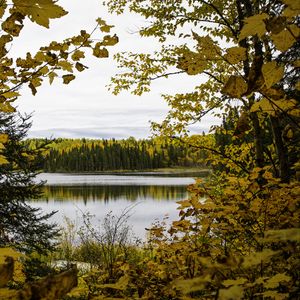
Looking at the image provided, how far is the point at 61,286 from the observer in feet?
2.71

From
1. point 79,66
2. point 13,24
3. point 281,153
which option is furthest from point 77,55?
point 281,153

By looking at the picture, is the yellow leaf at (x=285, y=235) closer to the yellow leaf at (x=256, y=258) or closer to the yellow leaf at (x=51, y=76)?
the yellow leaf at (x=256, y=258)

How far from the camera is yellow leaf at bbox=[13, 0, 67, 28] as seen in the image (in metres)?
1.13

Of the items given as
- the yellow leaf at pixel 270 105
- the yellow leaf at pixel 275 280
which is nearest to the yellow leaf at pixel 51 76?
the yellow leaf at pixel 270 105

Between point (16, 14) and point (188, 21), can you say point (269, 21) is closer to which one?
point (16, 14)

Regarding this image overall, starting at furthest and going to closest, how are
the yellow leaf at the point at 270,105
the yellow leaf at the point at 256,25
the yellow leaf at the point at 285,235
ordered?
1. the yellow leaf at the point at 270,105
2. the yellow leaf at the point at 256,25
3. the yellow leaf at the point at 285,235

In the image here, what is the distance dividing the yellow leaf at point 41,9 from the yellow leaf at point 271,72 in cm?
70

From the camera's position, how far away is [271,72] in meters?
1.08

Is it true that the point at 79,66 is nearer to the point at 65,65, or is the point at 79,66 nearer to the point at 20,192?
the point at 65,65

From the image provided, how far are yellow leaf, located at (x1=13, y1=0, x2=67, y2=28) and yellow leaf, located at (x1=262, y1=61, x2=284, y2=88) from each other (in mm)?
700

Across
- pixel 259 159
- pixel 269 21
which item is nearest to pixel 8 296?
pixel 269 21

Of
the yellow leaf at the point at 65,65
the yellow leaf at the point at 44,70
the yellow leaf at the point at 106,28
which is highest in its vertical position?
the yellow leaf at the point at 106,28

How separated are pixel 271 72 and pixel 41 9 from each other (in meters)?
0.80

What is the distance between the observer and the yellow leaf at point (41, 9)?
1.13 m
